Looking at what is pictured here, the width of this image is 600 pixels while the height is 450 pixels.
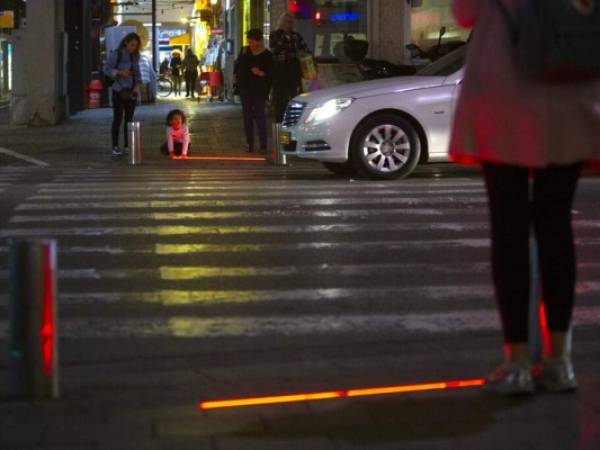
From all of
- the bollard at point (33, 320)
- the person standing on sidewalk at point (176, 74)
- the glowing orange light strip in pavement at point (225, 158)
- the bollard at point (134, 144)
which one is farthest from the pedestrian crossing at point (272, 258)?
the person standing on sidewalk at point (176, 74)

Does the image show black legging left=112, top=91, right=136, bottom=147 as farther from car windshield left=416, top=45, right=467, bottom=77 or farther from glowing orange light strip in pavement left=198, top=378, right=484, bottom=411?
glowing orange light strip in pavement left=198, top=378, right=484, bottom=411

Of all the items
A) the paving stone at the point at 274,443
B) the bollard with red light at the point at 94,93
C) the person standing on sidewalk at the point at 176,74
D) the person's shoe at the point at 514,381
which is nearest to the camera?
the paving stone at the point at 274,443

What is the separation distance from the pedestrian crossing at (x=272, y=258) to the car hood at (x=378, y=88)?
47.1 inches

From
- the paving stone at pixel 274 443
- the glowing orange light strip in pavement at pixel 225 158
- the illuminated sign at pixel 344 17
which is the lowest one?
the paving stone at pixel 274 443

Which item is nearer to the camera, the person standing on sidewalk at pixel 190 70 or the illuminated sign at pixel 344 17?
the illuminated sign at pixel 344 17

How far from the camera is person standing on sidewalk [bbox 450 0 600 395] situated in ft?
15.7

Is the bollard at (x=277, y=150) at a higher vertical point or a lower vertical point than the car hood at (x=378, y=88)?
lower

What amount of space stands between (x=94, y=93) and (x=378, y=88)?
20.2m

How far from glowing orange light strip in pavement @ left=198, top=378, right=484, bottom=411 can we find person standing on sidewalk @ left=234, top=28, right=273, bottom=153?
1375cm

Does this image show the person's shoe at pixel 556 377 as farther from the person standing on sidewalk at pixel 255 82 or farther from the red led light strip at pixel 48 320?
the person standing on sidewalk at pixel 255 82

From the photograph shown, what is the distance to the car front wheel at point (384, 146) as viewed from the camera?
46.5ft

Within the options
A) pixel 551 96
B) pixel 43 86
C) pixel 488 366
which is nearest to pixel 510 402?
pixel 488 366

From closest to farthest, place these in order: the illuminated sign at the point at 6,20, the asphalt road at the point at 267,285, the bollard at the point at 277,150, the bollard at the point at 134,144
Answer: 1. the asphalt road at the point at 267,285
2. the bollard at the point at 277,150
3. the bollard at the point at 134,144
4. the illuminated sign at the point at 6,20

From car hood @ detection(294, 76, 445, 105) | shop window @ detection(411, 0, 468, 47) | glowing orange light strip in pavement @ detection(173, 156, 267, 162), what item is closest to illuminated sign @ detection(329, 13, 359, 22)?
shop window @ detection(411, 0, 468, 47)
